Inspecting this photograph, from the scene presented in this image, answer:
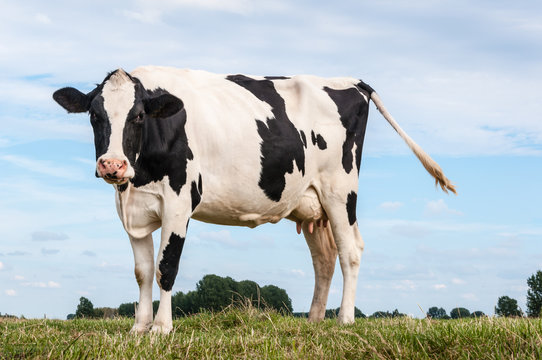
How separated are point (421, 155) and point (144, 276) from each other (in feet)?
17.3

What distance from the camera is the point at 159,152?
786 centimetres

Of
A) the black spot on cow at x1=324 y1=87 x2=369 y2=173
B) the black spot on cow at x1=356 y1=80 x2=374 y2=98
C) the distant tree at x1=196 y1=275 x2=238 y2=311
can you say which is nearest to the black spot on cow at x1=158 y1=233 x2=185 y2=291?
the black spot on cow at x1=324 y1=87 x2=369 y2=173

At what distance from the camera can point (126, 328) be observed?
28.8 feet

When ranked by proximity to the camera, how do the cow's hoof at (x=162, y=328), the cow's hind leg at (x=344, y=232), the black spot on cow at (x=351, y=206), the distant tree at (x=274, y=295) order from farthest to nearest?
1. the distant tree at (x=274, y=295)
2. the black spot on cow at (x=351, y=206)
3. the cow's hind leg at (x=344, y=232)
4. the cow's hoof at (x=162, y=328)

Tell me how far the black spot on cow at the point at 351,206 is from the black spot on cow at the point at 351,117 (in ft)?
1.35

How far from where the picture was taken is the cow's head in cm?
722

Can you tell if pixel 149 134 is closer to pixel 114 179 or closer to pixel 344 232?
Result: pixel 114 179

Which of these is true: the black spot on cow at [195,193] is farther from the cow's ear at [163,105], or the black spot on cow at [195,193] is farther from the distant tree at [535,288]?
the distant tree at [535,288]

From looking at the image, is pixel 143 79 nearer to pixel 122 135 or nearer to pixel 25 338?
pixel 122 135

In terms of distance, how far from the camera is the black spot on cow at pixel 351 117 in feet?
33.5

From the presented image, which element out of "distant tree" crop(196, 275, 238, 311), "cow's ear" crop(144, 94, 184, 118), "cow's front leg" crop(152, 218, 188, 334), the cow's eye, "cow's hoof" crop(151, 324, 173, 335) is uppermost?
"cow's ear" crop(144, 94, 184, 118)

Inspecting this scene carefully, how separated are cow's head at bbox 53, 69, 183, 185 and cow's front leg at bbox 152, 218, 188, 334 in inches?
33.4

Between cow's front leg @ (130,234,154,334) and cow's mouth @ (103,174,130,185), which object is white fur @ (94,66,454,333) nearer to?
cow's front leg @ (130,234,154,334)

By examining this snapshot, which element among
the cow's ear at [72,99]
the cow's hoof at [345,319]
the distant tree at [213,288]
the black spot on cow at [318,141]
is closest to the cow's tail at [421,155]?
the black spot on cow at [318,141]
